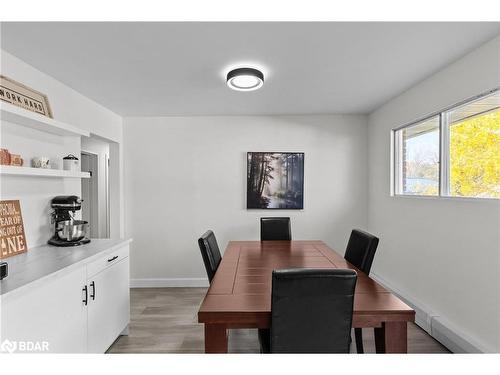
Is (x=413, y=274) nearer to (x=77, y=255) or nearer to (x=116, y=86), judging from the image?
(x=77, y=255)

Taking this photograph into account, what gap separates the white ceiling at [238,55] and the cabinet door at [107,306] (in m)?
1.60

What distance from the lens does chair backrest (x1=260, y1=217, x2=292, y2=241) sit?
3.27m

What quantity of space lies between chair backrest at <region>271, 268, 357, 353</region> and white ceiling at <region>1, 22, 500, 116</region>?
1.44 m

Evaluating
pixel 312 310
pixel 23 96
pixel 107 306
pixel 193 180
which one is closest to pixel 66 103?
pixel 23 96

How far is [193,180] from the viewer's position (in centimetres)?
381

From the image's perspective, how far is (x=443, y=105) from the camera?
2.36 metres

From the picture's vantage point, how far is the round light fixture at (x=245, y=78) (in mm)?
2205

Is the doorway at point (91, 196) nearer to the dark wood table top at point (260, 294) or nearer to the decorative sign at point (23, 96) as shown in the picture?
the decorative sign at point (23, 96)

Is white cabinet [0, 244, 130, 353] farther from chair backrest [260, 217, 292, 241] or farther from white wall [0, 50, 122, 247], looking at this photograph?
chair backrest [260, 217, 292, 241]

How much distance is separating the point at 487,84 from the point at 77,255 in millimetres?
3055

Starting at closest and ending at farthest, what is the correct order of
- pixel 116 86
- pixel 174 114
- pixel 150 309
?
pixel 116 86 → pixel 150 309 → pixel 174 114

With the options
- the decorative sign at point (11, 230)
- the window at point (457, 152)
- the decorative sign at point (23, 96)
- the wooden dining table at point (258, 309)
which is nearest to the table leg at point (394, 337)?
the wooden dining table at point (258, 309)

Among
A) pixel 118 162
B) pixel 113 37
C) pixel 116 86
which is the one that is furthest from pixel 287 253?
pixel 118 162

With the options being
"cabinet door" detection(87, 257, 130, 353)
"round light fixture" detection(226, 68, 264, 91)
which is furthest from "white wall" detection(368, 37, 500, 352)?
"cabinet door" detection(87, 257, 130, 353)
